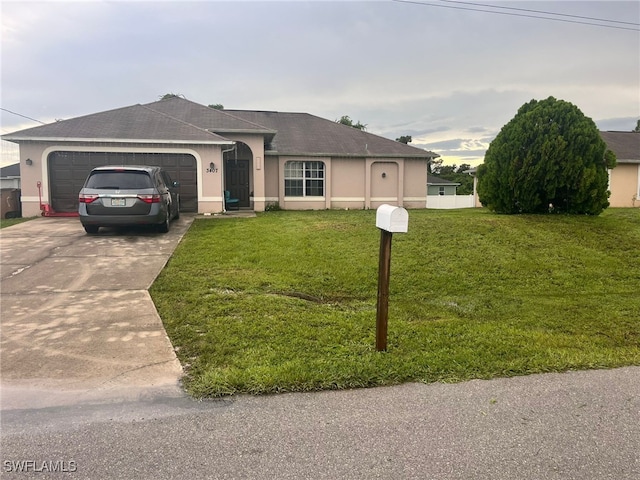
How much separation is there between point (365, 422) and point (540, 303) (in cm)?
445

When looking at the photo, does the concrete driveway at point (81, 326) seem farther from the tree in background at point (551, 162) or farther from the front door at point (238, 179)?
the front door at point (238, 179)

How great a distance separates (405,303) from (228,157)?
1518 cm

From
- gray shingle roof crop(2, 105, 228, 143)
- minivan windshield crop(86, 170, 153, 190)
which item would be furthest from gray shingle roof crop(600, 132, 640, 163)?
minivan windshield crop(86, 170, 153, 190)

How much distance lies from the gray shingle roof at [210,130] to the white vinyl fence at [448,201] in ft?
16.9

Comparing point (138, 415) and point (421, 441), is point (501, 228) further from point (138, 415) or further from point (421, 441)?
point (138, 415)

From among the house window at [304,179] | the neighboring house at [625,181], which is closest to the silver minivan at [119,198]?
the house window at [304,179]

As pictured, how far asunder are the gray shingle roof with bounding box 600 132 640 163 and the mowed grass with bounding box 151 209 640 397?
1523cm

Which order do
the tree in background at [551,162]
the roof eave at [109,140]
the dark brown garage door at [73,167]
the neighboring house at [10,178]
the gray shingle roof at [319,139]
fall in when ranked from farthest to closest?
1. the neighboring house at [10,178]
2. the gray shingle roof at [319,139]
3. the dark brown garage door at [73,167]
4. the roof eave at [109,140]
5. the tree in background at [551,162]

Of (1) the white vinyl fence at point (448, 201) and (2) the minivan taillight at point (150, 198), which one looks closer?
(2) the minivan taillight at point (150, 198)

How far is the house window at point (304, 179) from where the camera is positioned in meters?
20.4

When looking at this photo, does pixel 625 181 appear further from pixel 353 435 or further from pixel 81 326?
pixel 81 326

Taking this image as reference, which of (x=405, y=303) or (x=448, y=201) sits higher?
(x=448, y=201)

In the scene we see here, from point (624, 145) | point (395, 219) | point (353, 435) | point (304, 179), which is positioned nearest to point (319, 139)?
point (304, 179)

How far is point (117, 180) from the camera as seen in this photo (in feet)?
34.3
